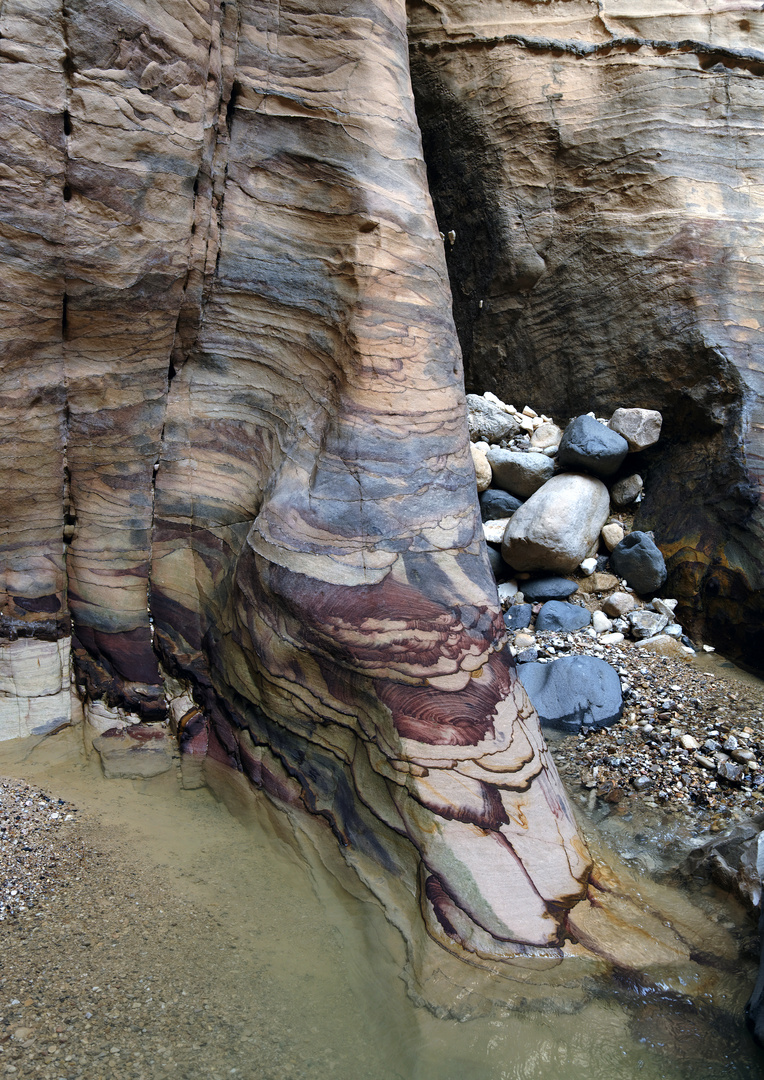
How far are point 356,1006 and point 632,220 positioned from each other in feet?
14.2

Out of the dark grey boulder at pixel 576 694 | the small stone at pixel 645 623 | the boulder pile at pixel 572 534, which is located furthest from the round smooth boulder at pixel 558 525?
the dark grey boulder at pixel 576 694

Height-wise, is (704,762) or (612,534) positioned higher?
(612,534)

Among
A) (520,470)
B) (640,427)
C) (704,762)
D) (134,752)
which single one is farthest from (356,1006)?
(640,427)

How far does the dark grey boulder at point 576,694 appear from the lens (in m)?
3.38

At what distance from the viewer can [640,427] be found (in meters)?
4.52

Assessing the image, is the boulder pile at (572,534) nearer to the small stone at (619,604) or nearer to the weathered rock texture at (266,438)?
the small stone at (619,604)

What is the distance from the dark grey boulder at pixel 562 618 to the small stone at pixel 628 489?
2.67 feet

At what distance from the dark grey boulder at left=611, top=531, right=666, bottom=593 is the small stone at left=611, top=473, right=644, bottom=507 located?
12.6 inches

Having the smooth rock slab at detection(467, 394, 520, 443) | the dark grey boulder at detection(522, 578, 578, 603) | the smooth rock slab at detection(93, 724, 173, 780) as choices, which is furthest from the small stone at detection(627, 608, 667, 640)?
the smooth rock slab at detection(93, 724, 173, 780)

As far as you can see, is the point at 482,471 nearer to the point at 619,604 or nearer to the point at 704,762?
the point at 619,604

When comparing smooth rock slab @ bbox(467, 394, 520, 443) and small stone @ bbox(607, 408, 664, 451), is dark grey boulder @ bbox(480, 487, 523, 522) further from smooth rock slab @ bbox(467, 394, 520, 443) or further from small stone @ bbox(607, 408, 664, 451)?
small stone @ bbox(607, 408, 664, 451)

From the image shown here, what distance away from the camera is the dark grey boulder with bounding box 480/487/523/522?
4.62m

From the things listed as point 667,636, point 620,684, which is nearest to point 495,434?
point 667,636

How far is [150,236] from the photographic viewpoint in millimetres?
2723
